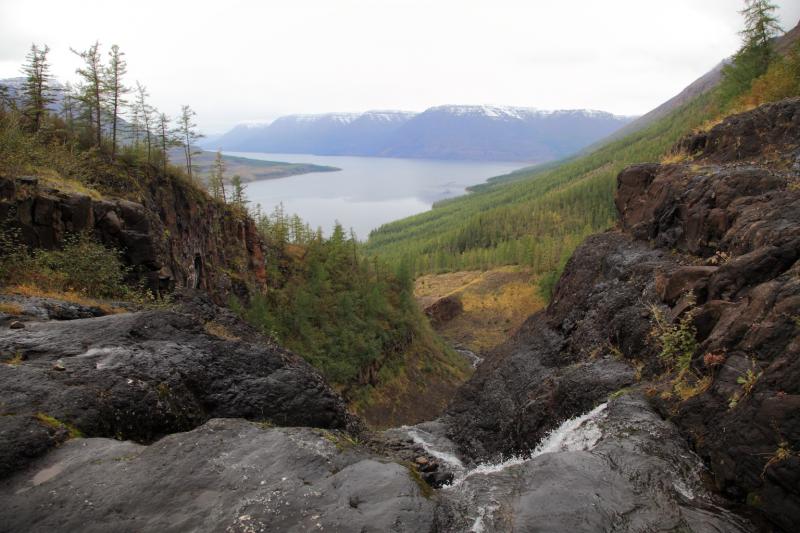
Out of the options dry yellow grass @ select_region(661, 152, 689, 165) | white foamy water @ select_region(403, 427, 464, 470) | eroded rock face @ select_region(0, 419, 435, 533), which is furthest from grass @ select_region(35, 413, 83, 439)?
dry yellow grass @ select_region(661, 152, 689, 165)

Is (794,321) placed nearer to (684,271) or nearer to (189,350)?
(684,271)

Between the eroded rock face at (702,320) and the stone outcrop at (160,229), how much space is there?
1830 cm

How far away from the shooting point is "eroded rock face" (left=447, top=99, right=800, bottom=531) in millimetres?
8383

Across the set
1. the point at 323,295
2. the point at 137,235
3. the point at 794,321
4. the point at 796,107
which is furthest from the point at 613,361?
the point at 323,295

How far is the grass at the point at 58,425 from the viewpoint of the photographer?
27.1 ft

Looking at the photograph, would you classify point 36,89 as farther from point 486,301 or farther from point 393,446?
point 486,301

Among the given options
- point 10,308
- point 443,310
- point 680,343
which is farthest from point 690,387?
point 443,310

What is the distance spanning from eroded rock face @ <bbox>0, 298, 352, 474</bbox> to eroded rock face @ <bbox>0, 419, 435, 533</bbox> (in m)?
0.75

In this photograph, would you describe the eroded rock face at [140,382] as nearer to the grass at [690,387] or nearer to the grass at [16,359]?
the grass at [16,359]

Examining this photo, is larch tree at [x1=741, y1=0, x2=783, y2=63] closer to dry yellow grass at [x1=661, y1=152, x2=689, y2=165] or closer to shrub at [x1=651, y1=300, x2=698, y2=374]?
dry yellow grass at [x1=661, y1=152, x2=689, y2=165]

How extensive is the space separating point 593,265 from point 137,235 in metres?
23.5

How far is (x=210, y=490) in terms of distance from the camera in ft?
25.0

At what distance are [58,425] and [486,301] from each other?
88604mm

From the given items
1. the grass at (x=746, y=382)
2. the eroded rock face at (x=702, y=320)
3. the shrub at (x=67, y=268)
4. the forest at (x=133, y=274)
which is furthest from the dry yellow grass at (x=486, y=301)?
the grass at (x=746, y=382)
